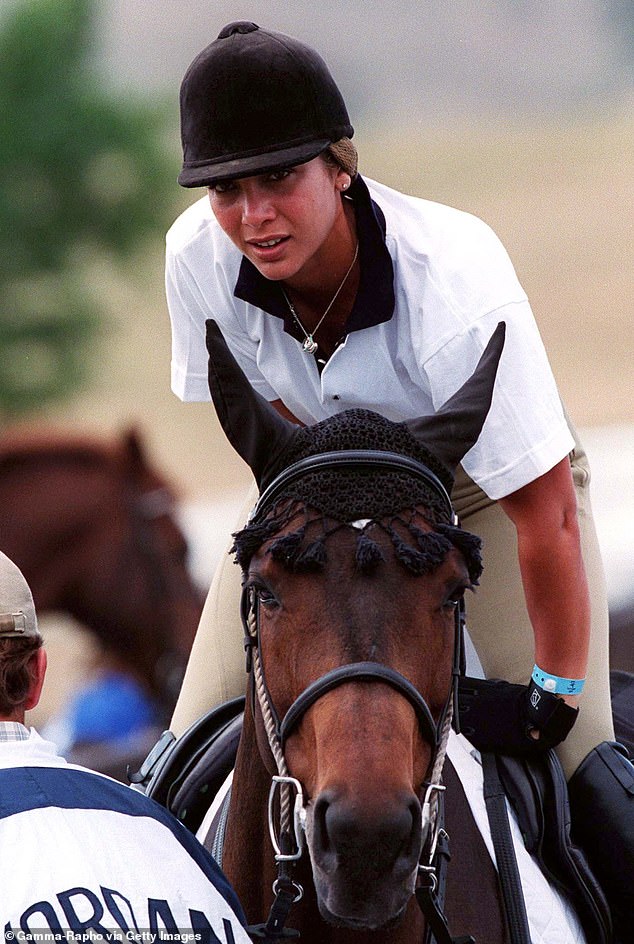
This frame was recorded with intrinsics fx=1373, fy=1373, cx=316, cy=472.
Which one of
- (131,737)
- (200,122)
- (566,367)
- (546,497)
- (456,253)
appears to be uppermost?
(200,122)

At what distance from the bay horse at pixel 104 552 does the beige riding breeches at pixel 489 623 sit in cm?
320

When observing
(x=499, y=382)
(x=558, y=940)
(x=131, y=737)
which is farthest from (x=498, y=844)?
(x=131, y=737)

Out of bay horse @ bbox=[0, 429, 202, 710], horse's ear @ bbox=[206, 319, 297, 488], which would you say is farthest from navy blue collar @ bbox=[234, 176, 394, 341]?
bay horse @ bbox=[0, 429, 202, 710]

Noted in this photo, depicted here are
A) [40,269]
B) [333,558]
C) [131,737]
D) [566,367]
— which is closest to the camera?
[333,558]

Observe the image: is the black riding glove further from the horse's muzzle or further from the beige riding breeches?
the horse's muzzle

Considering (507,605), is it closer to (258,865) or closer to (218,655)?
(218,655)

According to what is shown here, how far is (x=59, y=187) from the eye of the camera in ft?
22.7

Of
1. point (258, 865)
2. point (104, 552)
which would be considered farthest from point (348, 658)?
point (104, 552)

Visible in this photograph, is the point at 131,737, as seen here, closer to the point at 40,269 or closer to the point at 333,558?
the point at 40,269

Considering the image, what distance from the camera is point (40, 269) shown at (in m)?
6.91

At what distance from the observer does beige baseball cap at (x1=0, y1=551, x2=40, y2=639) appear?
219 centimetres

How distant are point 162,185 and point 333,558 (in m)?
5.13

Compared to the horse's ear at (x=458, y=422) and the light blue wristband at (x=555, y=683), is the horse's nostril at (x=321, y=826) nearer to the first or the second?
the horse's ear at (x=458, y=422)

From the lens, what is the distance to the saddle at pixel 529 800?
275 centimetres
